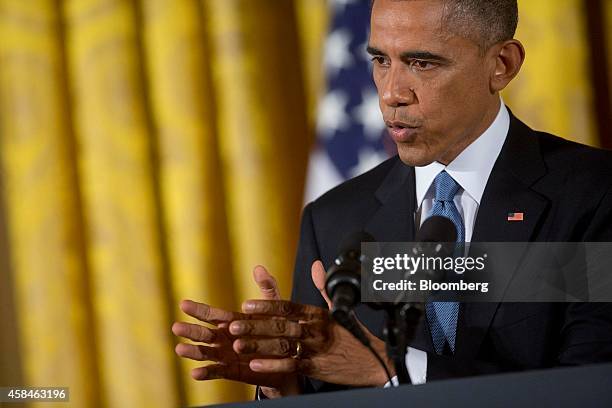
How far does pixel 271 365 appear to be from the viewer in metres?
1.82

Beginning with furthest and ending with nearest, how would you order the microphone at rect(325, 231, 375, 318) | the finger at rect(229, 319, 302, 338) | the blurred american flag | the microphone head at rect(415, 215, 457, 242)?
the blurred american flag → the finger at rect(229, 319, 302, 338) → the microphone head at rect(415, 215, 457, 242) → the microphone at rect(325, 231, 375, 318)

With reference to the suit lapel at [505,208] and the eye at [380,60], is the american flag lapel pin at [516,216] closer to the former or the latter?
the suit lapel at [505,208]

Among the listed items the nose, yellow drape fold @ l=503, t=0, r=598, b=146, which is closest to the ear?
the nose

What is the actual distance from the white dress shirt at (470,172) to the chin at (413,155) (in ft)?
A: 0.15

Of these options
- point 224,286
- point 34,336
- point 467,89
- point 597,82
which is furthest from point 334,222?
point 34,336

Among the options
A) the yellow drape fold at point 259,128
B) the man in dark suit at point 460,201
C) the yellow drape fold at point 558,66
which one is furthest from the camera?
the yellow drape fold at point 259,128

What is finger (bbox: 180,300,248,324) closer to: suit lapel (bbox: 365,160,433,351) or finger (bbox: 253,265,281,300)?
finger (bbox: 253,265,281,300)

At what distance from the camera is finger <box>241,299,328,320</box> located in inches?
71.2

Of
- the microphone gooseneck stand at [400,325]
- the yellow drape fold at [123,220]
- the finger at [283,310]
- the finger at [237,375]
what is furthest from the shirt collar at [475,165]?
the yellow drape fold at [123,220]

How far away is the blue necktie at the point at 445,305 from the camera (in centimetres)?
208

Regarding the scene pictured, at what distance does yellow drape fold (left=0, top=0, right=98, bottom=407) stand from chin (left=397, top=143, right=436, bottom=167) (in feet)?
4.52

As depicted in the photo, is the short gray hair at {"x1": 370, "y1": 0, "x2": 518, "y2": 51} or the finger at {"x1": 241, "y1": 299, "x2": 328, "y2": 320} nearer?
the finger at {"x1": 241, "y1": 299, "x2": 328, "y2": 320}

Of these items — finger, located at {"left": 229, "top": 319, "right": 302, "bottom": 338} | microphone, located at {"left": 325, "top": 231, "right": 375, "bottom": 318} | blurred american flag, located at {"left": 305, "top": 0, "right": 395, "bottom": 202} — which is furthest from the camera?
blurred american flag, located at {"left": 305, "top": 0, "right": 395, "bottom": 202}

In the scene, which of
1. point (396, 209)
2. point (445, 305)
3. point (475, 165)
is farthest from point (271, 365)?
point (475, 165)
